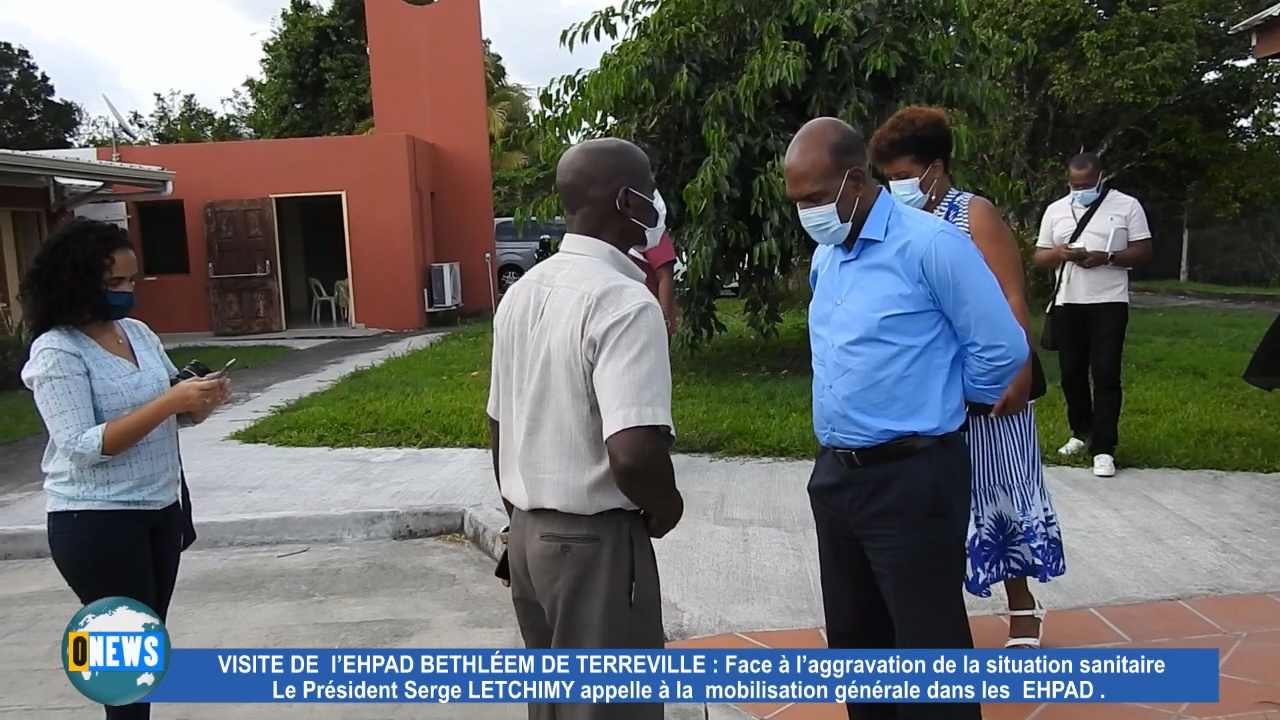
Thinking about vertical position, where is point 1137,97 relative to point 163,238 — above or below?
above

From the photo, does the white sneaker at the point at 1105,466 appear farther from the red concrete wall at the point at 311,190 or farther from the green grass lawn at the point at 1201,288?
the green grass lawn at the point at 1201,288

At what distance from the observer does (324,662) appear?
3086 millimetres

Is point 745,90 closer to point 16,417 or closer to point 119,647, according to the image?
point 119,647

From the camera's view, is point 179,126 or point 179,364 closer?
point 179,364

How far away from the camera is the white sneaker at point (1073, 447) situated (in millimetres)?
5918

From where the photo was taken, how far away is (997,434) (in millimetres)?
3268

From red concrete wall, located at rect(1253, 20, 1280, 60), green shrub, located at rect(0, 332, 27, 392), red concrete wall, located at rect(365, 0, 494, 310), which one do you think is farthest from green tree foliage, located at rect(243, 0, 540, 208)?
red concrete wall, located at rect(1253, 20, 1280, 60)

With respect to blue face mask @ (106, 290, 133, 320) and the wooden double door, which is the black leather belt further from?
the wooden double door

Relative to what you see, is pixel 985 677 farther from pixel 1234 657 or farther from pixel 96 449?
pixel 96 449

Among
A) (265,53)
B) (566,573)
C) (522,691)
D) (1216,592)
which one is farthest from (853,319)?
(265,53)

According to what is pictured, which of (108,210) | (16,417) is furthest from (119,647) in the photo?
(108,210)

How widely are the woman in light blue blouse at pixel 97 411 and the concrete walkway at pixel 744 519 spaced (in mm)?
2023

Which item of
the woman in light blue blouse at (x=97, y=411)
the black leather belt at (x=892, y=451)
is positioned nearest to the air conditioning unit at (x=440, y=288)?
the woman in light blue blouse at (x=97, y=411)

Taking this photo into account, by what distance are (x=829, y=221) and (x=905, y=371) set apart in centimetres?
42
